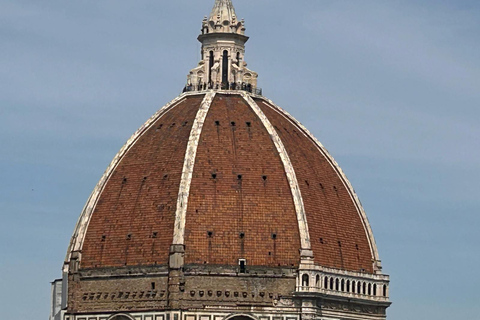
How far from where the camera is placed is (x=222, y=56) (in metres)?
107

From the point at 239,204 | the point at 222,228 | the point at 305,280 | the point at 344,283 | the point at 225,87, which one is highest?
the point at 225,87

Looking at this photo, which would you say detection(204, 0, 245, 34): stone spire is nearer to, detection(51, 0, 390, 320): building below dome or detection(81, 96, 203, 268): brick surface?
detection(51, 0, 390, 320): building below dome

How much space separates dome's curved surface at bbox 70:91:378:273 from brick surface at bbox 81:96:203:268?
44 mm

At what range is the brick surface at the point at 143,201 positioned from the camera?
101 metres

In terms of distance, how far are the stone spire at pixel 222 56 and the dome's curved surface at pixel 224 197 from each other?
96 cm

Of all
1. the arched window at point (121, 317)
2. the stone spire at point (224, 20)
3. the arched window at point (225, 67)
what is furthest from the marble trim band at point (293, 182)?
the arched window at point (121, 317)

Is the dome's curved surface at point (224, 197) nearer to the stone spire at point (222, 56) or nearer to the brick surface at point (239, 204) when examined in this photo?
the brick surface at point (239, 204)

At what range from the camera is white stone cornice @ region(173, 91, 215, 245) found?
328 ft

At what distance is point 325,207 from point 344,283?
137 inches

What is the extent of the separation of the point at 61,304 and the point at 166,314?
6.69m

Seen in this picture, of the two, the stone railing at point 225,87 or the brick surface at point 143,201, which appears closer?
the brick surface at point 143,201

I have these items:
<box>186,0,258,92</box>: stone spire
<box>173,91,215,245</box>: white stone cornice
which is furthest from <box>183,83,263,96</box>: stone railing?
<box>173,91,215,245</box>: white stone cornice

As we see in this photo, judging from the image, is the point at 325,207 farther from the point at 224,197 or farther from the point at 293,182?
the point at 224,197

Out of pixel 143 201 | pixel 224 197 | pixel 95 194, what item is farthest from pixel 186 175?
pixel 95 194
